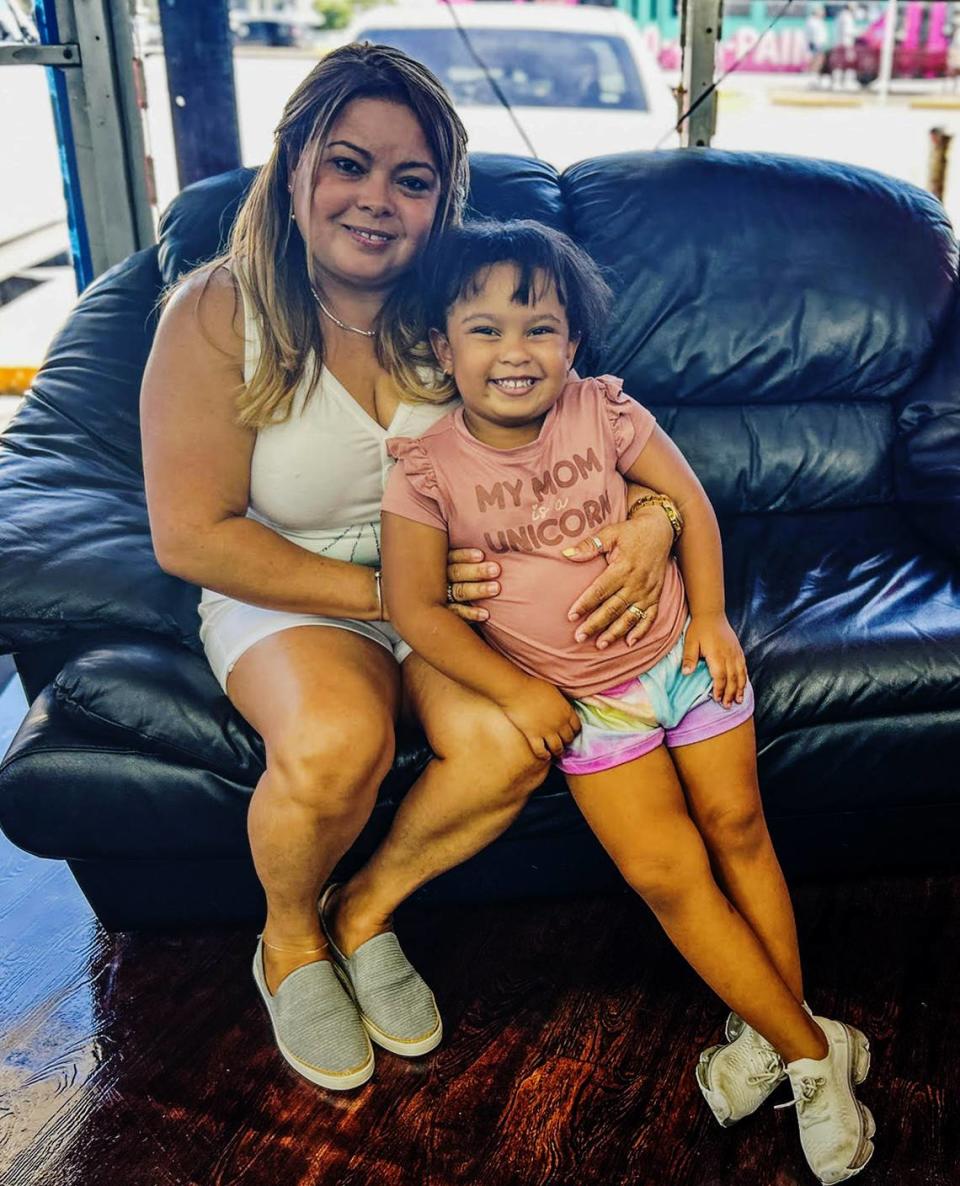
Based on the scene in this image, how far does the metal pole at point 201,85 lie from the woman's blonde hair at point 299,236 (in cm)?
132

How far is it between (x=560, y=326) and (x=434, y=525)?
11.7 inches

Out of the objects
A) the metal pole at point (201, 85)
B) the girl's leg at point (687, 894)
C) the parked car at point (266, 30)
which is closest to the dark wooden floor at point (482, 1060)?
the girl's leg at point (687, 894)

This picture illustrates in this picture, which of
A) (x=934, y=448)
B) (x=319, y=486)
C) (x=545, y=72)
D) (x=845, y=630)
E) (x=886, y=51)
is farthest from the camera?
(x=886, y=51)

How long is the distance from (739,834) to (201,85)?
2172 millimetres

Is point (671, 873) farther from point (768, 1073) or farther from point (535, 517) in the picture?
point (535, 517)

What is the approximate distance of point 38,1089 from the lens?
4.89ft

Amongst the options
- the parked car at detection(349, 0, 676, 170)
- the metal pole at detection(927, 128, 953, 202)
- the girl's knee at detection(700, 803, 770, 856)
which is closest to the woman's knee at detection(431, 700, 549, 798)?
the girl's knee at detection(700, 803, 770, 856)

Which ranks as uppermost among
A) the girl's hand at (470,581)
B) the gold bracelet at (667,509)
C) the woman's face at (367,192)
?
the woman's face at (367,192)

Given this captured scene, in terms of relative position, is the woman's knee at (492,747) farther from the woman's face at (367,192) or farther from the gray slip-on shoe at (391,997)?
the woman's face at (367,192)

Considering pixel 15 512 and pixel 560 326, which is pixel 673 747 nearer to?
pixel 560 326

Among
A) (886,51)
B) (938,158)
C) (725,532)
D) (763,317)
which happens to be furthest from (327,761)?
(886,51)

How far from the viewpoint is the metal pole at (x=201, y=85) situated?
8.65 ft

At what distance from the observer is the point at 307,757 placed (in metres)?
1.41

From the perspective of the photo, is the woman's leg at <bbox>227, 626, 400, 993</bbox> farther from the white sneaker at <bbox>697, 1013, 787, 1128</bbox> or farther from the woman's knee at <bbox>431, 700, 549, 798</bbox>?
the white sneaker at <bbox>697, 1013, 787, 1128</bbox>
